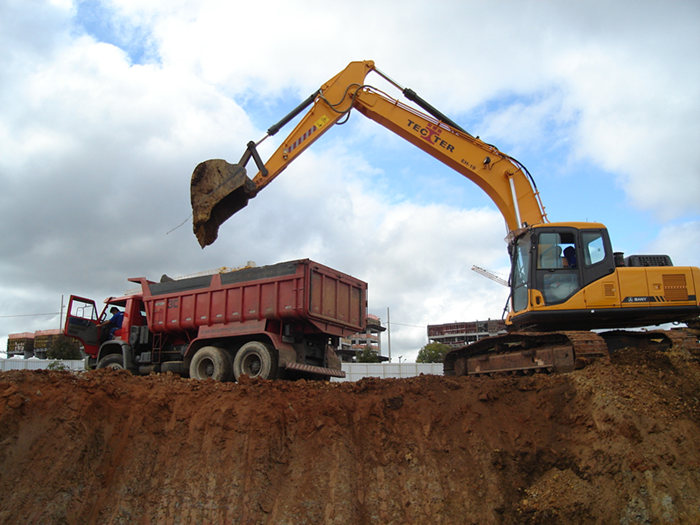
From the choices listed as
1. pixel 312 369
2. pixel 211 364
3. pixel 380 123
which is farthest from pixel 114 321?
pixel 380 123

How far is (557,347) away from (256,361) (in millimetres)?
6416

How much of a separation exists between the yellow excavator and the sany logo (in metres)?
0.02

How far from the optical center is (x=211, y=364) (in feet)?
40.7

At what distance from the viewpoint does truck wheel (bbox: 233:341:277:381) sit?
11219 mm

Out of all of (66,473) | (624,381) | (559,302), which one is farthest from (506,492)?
(66,473)

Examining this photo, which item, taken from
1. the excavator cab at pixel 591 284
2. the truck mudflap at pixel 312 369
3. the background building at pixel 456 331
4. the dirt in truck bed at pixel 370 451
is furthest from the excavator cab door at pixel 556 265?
the background building at pixel 456 331

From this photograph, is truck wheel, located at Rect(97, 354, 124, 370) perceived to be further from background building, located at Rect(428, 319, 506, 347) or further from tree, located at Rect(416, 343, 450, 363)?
background building, located at Rect(428, 319, 506, 347)

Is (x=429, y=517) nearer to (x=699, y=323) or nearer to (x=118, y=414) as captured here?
(x=118, y=414)

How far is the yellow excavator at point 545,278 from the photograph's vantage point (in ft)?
29.8

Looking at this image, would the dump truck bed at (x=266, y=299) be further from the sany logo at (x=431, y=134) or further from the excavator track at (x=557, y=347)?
the sany logo at (x=431, y=134)

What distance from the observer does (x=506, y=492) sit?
681cm

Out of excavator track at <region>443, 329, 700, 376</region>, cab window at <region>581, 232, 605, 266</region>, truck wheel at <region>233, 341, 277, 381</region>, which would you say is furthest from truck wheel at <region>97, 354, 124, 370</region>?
cab window at <region>581, 232, 605, 266</region>

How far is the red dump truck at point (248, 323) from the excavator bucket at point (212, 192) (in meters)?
1.54

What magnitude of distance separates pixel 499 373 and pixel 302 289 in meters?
4.47
